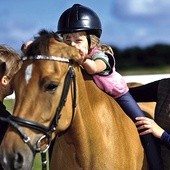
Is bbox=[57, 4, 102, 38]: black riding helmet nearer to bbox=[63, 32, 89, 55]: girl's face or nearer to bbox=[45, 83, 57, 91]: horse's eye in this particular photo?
bbox=[63, 32, 89, 55]: girl's face

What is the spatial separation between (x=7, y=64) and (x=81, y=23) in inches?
31.3

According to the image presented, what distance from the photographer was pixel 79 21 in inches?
178

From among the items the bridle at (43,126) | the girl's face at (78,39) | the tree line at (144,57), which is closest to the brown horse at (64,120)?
the bridle at (43,126)

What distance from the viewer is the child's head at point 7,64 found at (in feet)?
15.3

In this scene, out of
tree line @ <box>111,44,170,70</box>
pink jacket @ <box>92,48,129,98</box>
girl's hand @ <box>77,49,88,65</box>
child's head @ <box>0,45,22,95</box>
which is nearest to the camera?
girl's hand @ <box>77,49,88,65</box>

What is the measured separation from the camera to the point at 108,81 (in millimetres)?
4547

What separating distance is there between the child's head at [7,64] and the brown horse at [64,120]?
71 centimetres

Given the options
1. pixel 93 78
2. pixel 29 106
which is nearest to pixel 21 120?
pixel 29 106

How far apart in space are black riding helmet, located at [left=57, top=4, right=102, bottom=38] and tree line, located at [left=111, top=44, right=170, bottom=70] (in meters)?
39.4

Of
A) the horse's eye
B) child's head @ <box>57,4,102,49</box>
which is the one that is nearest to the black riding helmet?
child's head @ <box>57,4,102,49</box>

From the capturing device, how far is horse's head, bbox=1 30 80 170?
364cm

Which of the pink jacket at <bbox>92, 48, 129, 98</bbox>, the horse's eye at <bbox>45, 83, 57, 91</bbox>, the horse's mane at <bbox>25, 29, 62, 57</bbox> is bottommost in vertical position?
the pink jacket at <bbox>92, 48, 129, 98</bbox>

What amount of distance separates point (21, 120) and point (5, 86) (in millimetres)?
1152

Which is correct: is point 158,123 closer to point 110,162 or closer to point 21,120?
point 110,162
